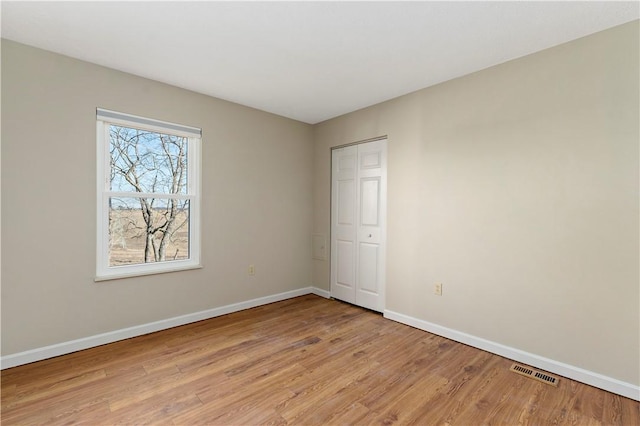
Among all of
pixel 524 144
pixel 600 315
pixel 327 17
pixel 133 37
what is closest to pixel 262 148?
pixel 133 37

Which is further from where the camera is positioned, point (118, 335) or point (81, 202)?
point (118, 335)

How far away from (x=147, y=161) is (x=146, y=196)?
37cm

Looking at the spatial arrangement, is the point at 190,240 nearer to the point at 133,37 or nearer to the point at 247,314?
the point at 247,314

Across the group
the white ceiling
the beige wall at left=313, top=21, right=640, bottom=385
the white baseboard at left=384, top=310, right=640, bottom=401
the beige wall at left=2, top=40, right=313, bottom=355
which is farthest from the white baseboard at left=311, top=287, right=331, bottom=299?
the white ceiling

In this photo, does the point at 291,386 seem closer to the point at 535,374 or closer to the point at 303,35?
the point at 535,374

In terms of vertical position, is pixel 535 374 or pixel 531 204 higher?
pixel 531 204

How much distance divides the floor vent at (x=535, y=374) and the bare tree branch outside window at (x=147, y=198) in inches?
129

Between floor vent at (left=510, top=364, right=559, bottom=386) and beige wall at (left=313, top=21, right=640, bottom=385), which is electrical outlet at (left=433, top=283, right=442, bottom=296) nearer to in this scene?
beige wall at (left=313, top=21, right=640, bottom=385)

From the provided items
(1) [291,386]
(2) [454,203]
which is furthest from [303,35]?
(1) [291,386]

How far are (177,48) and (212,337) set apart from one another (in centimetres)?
257

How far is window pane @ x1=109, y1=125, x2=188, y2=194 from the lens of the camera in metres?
2.90

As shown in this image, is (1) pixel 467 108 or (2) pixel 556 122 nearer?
(2) pixel 556 122

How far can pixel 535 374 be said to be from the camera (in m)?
2.32

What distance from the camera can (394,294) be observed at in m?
3.44
